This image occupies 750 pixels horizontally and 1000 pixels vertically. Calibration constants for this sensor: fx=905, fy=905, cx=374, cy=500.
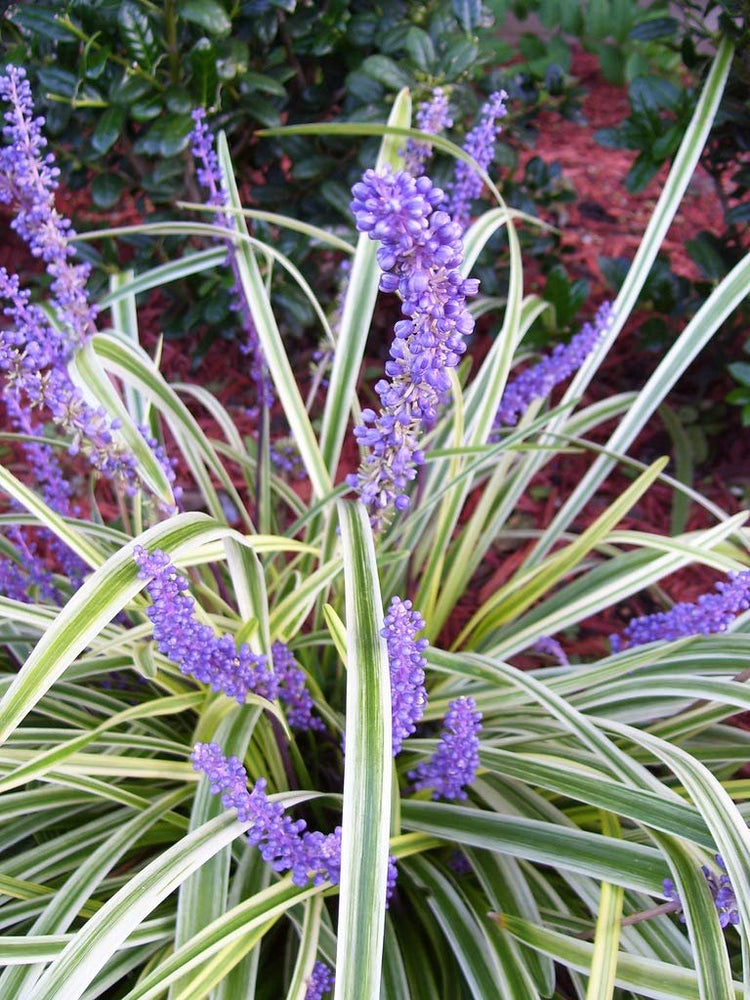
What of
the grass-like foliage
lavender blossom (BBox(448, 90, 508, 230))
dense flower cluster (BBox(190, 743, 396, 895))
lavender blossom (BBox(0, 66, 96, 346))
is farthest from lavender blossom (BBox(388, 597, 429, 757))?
lavender blossom (BBox(448, 90, 508, 230))

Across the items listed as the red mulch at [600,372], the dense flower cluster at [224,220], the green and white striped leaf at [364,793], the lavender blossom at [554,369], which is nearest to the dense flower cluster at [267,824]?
the green and white striped leaf at [364,793]

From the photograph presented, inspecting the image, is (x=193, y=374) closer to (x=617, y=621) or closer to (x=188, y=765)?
(x=617, y=621)

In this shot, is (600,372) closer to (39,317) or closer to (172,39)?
(172,39)

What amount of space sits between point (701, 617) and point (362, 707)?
60 cm

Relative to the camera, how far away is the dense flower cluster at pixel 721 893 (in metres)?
Answer: 0.91

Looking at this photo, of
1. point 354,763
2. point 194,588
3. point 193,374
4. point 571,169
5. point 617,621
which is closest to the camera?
point 354,763

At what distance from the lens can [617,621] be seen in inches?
80.0

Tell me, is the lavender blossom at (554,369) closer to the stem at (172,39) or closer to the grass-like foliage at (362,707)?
the grass-like foliage at (362,707)

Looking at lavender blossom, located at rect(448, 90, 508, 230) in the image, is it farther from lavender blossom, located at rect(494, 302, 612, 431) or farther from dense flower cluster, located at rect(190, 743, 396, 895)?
dense flower cluster, located at rect(190, 743, 396, 895)

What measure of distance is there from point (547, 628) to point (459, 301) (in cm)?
90

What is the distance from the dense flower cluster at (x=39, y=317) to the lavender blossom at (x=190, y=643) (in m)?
0.23

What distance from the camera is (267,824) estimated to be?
96 centimetres

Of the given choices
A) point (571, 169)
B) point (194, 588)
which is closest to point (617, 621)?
point (194, 588)

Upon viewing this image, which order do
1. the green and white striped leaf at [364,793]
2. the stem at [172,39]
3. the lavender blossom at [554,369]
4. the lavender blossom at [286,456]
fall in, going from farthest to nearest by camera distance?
the lavender blossom at [286,456] → the stem at [172,39] → the lavender blossom at [554,369] → the green and white striped leaf at [364,793]
